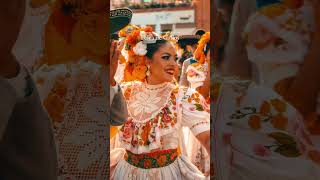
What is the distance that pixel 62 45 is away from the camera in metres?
1.75

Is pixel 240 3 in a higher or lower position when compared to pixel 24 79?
higher

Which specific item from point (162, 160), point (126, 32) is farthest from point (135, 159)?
point (126, 32)

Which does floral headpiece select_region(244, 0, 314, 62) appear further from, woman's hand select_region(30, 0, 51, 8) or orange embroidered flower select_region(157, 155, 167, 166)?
orange embroidered flower select_region(157, 155, 167, 166)

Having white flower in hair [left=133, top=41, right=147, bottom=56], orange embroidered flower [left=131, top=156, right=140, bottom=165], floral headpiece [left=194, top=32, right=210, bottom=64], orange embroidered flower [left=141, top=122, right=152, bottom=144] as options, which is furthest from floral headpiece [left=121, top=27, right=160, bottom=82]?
floral headpiece [left=194, top=32, right=210, bottom=64]

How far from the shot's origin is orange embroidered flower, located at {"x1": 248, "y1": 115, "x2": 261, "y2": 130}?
158 cm

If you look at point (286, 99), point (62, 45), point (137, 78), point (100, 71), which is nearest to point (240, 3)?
point (286, 99)

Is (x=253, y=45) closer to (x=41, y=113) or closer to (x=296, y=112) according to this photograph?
(x=296, y=112)

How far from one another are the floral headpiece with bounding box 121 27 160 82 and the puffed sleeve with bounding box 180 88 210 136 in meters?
0.47

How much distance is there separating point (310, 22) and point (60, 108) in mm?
935

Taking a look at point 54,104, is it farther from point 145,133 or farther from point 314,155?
point 145,133

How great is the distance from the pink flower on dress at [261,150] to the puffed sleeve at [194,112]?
1.19 meters

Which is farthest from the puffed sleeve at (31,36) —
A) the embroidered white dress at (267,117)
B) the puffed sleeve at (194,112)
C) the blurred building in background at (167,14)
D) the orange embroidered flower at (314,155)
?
the blurred building in background at (167,14)

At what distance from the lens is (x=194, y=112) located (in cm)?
289

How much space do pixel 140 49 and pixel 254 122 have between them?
6.16 feet
